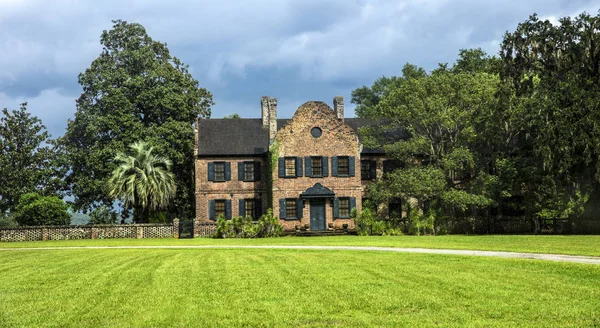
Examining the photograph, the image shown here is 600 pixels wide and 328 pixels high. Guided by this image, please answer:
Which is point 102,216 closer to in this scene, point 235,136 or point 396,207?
point 235,136

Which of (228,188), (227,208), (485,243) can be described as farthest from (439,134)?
(485,243)

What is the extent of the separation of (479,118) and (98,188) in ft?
86.6

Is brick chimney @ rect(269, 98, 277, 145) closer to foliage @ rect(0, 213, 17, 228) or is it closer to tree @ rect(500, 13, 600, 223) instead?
tree @ rect(500, 13, 600, 223)

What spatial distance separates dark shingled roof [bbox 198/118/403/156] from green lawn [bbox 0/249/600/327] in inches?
1048

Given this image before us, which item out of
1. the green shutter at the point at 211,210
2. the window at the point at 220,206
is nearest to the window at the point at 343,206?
the window at the point at 220,206

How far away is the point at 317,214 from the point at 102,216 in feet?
54.8

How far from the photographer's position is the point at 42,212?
130 ft

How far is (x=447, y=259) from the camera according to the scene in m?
17.0

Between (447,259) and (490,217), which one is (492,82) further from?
(447,259)

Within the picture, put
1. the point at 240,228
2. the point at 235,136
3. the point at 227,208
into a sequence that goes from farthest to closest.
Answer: the point at 235,136
the point at 227,208
the point at 240,228

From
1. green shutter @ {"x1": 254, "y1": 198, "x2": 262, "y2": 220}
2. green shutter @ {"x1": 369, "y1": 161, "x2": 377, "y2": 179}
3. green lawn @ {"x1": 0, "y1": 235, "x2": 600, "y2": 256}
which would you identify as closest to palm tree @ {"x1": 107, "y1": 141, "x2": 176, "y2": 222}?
green shutter @ {"x1": 254, "y1": 198, "x2": 262, "y2": 220}

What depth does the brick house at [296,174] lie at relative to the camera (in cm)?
4041

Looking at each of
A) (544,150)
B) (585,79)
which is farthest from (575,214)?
(585,79)

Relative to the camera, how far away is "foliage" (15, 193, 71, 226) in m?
39.4
